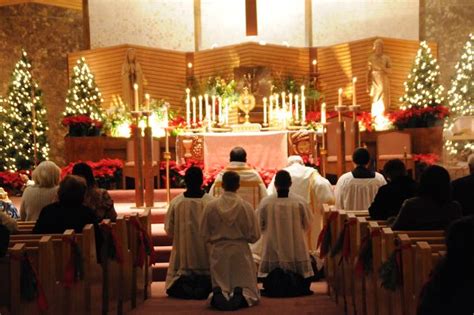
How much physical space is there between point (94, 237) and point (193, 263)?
2039 millimetres

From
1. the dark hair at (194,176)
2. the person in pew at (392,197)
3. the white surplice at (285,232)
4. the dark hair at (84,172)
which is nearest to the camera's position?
the person in pew at (392,197)

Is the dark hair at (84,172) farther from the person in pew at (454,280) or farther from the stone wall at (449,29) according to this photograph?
the stone wall at (449,29)

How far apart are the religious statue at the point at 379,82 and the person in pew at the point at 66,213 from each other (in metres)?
11.8

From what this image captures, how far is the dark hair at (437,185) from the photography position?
5660mm

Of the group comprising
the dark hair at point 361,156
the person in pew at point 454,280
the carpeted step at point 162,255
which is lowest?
the carpeted step at point 162,255

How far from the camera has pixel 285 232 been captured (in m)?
8.35

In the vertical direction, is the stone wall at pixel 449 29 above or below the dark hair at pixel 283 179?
above

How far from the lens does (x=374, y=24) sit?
63.1ft

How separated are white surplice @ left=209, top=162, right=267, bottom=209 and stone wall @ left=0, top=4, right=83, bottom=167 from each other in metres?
10.1

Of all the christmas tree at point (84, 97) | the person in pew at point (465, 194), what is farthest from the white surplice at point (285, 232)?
the christmas tree at point (84, 97)

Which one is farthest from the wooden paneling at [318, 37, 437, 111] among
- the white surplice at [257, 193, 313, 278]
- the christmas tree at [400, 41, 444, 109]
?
the white surplice at [257, 193, 313, 278]

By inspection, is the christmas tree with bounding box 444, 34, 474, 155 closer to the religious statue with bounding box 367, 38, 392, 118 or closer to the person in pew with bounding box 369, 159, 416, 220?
the religious statue with bounding box 367, 38, 392, 118

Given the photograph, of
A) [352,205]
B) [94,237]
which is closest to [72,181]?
[94,237]

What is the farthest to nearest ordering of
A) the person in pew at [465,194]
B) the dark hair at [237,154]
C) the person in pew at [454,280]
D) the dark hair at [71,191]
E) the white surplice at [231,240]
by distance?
1. the dark hair at [237,154]
2. the white surplice at [231,240]
3. the person in pew at [465,194]
4. the dark hair at [71,191]
5. the person in pew at [454,280]
